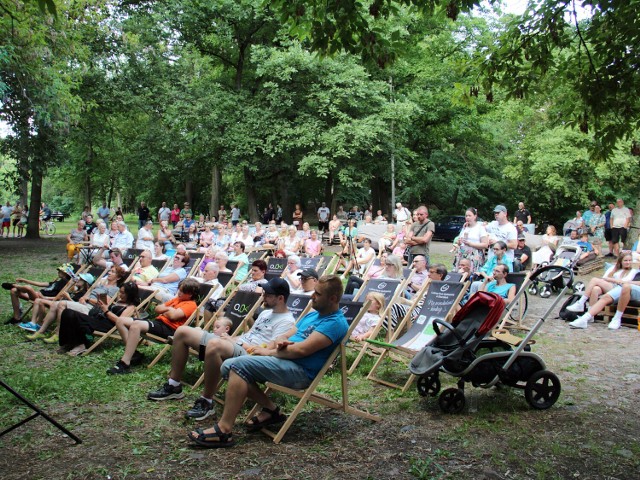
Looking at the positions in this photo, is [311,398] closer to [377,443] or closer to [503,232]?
[377,443]

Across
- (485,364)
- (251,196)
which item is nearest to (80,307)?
(485,364)

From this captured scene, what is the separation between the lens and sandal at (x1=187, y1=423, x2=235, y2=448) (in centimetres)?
400

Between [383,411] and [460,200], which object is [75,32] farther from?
[460,200]

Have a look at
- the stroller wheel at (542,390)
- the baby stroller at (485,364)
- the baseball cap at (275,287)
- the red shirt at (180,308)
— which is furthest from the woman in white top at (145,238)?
the stroller wheel at (542,390)

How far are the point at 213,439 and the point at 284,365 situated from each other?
2.30 feet

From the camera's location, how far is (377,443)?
412 cm

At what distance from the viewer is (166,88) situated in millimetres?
22250

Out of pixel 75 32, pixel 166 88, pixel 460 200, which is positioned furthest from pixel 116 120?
pixel 460 200

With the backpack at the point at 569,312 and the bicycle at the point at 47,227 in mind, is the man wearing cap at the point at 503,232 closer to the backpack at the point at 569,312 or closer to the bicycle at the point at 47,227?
the backpack at the point at 569,312

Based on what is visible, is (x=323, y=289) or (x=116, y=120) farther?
(x=116, y=120)

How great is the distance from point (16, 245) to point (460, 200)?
74.7ft

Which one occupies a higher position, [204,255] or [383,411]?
[204,255]

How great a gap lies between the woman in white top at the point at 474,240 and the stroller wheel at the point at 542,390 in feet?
15.0

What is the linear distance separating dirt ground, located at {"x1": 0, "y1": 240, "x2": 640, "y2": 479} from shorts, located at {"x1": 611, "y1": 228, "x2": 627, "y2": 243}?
11.7 metres
